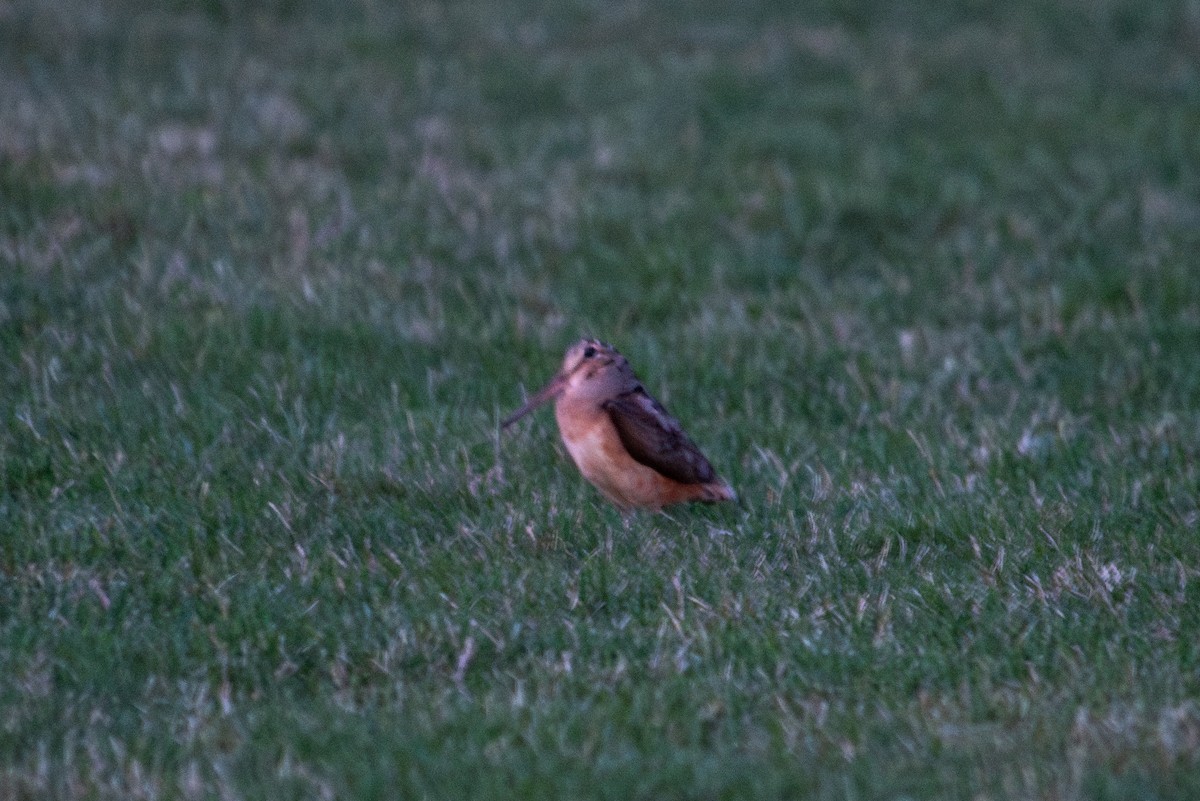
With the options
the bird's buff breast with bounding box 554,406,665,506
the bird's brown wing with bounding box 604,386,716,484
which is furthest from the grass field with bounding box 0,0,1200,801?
the bird's brown wing with bounding box 604,386,716,484

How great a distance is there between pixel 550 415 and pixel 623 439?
1.30 m

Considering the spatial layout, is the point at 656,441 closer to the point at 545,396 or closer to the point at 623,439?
the point at 623,439

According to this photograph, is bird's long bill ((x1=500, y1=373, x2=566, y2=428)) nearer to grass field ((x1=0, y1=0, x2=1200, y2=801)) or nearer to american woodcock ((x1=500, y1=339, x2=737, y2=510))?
american woodcock ((x1=500, y1=339, x2=737, y2=510))

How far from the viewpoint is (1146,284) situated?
9.54m

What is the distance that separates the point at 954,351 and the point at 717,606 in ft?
11.5

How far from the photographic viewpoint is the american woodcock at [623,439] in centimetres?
638

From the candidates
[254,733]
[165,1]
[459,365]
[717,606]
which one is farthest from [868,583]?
[165,1]

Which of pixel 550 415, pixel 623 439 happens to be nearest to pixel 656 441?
pixel 623 439

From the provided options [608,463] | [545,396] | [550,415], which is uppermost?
[545,396]

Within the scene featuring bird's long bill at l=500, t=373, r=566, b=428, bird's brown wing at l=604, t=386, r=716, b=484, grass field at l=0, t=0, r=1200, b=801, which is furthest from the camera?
bird's long bill at l=500, t=373, r=566, b=428

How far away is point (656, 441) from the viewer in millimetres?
6395

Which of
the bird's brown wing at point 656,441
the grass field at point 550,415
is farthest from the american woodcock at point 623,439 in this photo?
the grass field at point 550,415

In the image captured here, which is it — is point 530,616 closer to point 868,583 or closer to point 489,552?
point 489,552

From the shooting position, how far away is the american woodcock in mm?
6375
